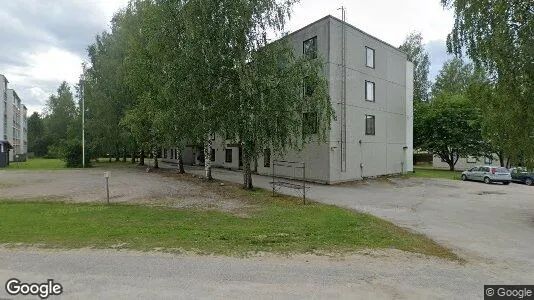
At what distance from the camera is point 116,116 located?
32.8m

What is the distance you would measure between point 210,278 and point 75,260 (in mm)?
2819

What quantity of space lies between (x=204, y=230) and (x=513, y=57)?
494 inches

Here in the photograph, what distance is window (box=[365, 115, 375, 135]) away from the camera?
2661 cm

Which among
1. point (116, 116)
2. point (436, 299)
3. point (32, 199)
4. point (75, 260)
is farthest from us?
point (116, 116)

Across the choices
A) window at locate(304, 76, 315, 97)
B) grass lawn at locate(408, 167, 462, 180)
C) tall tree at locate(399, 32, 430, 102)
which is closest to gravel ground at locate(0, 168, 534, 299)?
window at locate(304, 76, 315, 97)

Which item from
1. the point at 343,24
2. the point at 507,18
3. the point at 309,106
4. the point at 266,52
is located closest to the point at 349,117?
the point at 343,24

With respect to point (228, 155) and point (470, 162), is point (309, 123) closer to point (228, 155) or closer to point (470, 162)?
point (228, 155)

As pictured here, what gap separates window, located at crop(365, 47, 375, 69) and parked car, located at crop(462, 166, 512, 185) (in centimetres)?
1191

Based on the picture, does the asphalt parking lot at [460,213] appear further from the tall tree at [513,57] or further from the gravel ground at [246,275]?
the tall tree at [513,57]

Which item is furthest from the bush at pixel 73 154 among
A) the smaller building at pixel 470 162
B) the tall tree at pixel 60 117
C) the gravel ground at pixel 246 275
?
the smaller building at pixel 470 162

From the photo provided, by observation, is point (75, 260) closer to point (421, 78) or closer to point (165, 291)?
point (165, 291)

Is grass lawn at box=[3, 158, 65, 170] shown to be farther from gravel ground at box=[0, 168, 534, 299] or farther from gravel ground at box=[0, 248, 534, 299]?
gravel ground at box=[0, 168, 534, 299]

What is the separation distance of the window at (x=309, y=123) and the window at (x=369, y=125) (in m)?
10.4

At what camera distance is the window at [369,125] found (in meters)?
26.6
